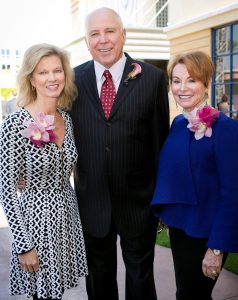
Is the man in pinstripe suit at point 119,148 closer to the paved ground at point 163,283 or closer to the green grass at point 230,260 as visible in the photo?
the paved ground at point 163,283

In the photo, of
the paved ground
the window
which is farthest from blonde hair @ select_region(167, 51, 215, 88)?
the window

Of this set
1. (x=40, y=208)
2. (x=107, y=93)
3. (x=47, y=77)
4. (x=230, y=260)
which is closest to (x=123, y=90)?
(x=107, y=93)

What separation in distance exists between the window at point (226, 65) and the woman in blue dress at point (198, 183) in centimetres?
581

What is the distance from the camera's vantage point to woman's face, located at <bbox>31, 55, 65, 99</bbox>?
91.4 inches

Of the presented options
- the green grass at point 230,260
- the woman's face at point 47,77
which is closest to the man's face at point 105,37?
the woman's face at point 47,77

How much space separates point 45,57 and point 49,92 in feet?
0.69

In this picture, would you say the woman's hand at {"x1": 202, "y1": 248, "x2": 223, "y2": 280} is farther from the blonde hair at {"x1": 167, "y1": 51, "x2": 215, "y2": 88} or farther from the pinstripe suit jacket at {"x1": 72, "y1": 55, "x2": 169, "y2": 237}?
the blonde hair at {"x1": 167, "y1": 51, "x2": 215, "y2": 88}

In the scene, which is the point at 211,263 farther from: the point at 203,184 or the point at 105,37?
the point at 105,37

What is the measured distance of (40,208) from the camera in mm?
2262

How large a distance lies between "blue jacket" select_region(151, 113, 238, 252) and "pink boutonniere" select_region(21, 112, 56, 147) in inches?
27.1

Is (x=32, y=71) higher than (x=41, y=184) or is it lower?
higher

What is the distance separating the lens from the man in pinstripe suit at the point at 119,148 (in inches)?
100

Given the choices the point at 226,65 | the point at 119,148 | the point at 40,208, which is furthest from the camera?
the point at 226,65

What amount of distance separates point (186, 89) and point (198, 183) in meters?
0.53
